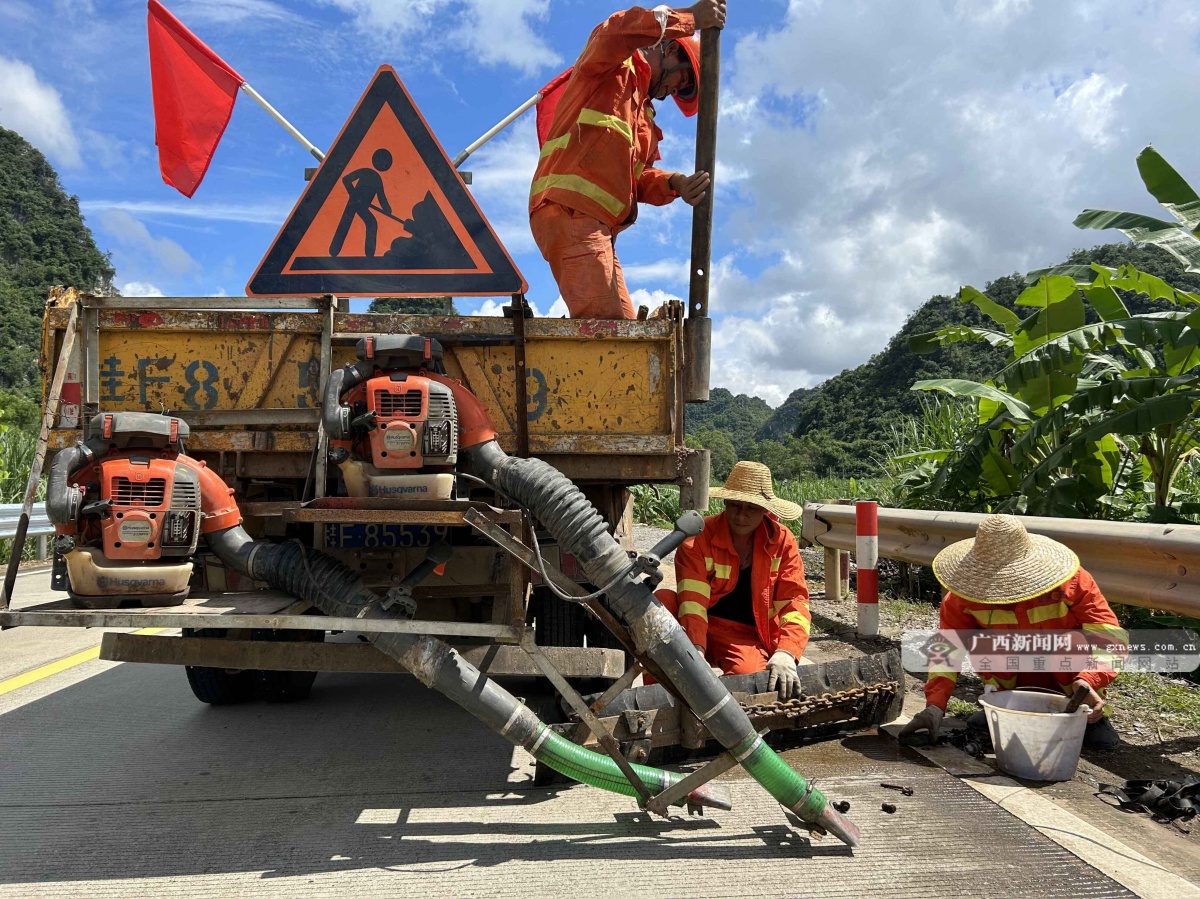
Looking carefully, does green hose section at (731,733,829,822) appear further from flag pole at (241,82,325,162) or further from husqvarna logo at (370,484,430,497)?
flag pole at (241,82,325,162)

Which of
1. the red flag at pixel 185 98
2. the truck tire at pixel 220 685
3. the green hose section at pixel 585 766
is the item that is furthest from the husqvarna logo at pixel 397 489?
the red flag at pixel 185 98

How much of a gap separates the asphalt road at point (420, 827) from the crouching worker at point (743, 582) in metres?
0.53

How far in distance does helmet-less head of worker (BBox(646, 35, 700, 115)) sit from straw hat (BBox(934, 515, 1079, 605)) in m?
2.59

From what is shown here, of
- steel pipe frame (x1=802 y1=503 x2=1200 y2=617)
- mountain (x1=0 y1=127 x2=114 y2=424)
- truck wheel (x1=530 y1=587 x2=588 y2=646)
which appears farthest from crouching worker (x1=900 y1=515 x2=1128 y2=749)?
mountain (x1=0 y1=127 x2=114 y2=424)

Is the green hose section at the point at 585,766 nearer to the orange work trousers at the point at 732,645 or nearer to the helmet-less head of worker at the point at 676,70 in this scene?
the orange work trousers at the point at 732,645

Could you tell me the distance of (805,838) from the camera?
2916 millimetres

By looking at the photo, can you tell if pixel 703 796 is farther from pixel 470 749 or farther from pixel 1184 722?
pixel 1184 722

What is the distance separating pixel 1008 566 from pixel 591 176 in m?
2.66

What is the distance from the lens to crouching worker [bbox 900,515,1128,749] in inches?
135

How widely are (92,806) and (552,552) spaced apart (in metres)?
1.98

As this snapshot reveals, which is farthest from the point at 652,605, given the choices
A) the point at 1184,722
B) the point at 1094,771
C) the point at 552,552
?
the point at 1184,722

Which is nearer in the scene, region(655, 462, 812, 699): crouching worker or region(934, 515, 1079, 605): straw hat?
region(934, 515, 1079, 605): straw hat

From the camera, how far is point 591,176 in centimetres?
436

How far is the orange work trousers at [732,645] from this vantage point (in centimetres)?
398
